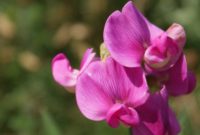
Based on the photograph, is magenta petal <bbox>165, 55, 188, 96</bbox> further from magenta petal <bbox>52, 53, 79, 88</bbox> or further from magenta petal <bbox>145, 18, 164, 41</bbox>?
magenta petal <bbox>52, 53, 79, 88</bbox>

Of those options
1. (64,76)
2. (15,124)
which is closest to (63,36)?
(15,124)

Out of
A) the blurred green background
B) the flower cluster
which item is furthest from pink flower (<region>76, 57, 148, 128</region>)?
the blurred green background

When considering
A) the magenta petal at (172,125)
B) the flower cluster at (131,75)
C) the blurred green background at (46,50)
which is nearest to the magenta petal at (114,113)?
the flower cluster at (131,75)

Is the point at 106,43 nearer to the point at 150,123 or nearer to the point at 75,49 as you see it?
the point at 150,123

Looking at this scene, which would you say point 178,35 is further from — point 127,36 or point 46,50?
point 46,50

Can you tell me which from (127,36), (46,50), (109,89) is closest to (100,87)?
(109,89)

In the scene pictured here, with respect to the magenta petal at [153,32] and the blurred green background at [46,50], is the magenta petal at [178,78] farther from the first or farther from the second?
the blurred green background at [46,50]
